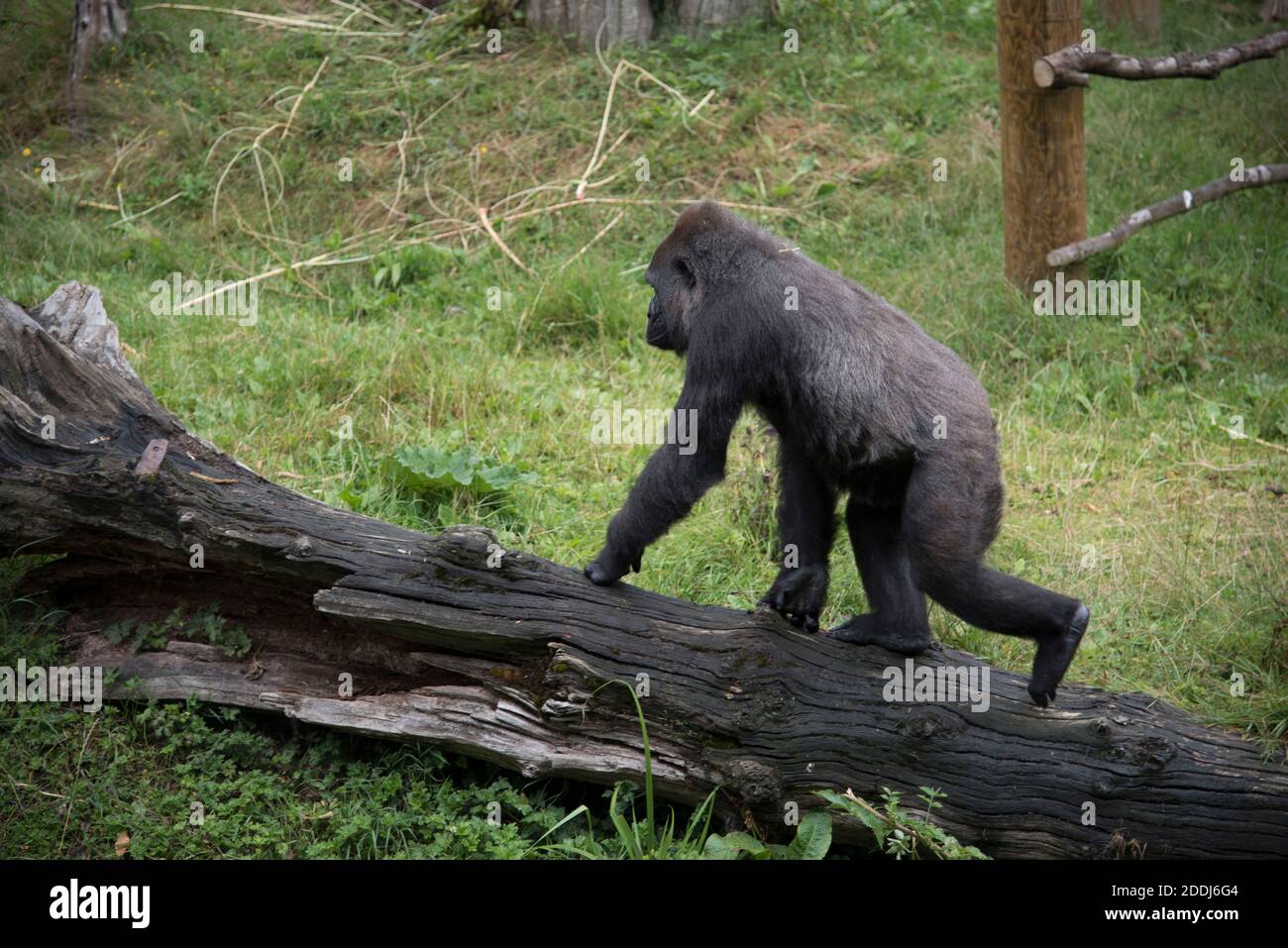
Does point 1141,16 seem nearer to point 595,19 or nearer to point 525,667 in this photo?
point 595,19

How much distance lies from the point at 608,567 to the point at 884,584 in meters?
1.18

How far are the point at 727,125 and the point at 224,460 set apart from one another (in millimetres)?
6951

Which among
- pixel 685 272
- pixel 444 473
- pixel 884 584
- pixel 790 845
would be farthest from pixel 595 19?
pixel 790 845

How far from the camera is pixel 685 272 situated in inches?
200

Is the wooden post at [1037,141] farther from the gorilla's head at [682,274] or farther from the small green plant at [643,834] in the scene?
the small green plant at [643,834]

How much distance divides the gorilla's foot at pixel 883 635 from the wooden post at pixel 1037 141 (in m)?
4.21

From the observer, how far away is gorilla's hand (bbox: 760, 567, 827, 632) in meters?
4.76

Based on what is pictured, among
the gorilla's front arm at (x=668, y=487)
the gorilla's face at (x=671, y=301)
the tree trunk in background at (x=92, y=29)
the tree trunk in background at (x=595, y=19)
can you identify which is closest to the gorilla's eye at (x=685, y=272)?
the gorilla's face at (x=671, y=301)

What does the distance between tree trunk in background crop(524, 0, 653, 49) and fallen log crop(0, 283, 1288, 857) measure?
300 inches

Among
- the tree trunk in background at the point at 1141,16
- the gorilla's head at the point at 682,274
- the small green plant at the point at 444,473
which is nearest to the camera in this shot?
the gorilla's head at the point at 682,274

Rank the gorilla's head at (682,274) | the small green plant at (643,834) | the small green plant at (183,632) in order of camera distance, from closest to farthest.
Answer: the small green plant at (643,834), the small green plant at (183,632), the gorilla's head at (682,274)

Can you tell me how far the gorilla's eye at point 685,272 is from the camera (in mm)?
5043

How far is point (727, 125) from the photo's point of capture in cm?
1056

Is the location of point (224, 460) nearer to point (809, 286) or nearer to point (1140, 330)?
point (809, 286)
